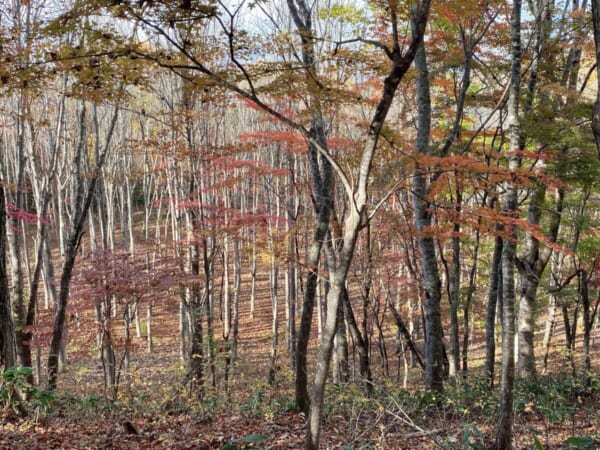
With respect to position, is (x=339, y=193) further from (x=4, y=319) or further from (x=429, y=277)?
(x=4, y=319)

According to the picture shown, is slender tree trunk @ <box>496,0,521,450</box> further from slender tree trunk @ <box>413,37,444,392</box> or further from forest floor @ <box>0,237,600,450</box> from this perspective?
slender tree trunk @ <box>413,37,444,392</box>

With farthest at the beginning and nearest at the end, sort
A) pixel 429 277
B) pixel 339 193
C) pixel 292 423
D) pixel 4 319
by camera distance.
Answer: pixel 339 193 → pixel 429 277 → pixel 292 423 → pixel 4 319

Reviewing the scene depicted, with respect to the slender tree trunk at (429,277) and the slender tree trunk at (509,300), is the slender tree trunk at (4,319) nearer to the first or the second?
the slender tree trunk at (509,300)

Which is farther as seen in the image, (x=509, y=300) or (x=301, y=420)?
(x=301, y=420)

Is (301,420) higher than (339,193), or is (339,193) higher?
(339,193)

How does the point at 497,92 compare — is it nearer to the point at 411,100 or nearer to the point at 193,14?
the point at 411,100

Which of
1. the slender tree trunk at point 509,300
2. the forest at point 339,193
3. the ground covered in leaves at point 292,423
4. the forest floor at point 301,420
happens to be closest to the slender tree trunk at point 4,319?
the forest at point 339,193

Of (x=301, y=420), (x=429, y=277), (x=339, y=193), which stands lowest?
(x=301, y=420)

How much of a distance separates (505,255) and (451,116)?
5.89m

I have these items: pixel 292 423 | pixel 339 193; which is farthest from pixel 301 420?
pixel 339 193

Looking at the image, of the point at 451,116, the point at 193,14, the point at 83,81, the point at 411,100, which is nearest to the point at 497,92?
the point at 451,116

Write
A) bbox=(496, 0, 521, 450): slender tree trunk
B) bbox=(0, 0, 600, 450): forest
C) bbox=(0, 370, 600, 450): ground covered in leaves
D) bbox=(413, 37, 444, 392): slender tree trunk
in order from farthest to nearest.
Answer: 1. bbox=(413, 37, 444, 392): slender tree trunk
2. bbox=(0, 370, 600, 450): ground covered in leaves
3. bbox=(496, 0, 521, 450): slender tree trunk
4. bbox=(0, 0, 600, 450): forest

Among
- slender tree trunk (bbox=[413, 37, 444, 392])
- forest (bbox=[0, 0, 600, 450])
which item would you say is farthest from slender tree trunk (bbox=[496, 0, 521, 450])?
slender tree trunk (bbox=[413, 37, 444, 392])

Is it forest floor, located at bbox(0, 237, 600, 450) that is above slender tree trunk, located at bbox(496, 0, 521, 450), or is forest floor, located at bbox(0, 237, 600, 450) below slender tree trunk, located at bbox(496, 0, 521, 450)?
below
